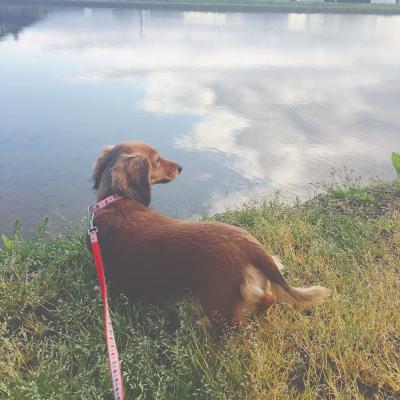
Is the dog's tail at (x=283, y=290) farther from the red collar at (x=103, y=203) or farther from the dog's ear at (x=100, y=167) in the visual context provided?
the dog's ear at (x=100, y=167)

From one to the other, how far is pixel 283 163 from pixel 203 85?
452 centimetres

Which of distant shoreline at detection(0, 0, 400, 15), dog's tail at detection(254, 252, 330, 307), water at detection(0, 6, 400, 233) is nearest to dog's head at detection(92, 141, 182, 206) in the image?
dog's tail at detection(254, 252, 330, 307)

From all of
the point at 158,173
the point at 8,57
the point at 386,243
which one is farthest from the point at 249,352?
the point at 8,57

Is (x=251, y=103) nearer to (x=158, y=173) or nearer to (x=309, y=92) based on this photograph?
(x=309, y=92)

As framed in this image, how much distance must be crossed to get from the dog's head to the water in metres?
1.94

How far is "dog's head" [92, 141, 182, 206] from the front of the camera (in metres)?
Answer: 3.10

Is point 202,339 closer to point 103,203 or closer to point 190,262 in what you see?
point 190,262

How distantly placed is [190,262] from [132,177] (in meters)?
0.95

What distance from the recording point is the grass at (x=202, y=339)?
2264mm

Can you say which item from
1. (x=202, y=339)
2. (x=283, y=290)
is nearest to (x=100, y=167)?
(x=202, y=339)

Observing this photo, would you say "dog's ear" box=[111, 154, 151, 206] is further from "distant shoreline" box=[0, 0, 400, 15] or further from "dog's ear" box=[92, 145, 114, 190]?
"distant shoreline" box=[0, 0, 400, 15]

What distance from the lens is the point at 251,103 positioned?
948 centimetres

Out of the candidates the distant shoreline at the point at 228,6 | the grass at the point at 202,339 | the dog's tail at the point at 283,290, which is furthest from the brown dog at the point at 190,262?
the distant shoreline at the point at 228,6

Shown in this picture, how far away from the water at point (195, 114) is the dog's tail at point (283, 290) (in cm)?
267
